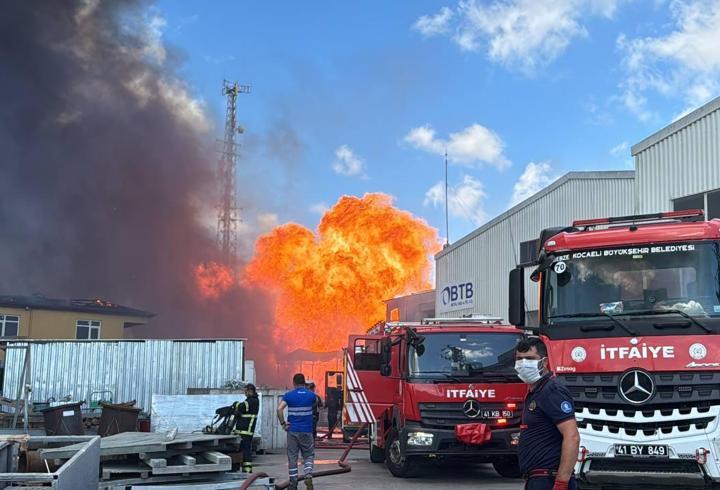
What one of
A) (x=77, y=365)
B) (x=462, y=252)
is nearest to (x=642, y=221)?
(x=77, y=365)

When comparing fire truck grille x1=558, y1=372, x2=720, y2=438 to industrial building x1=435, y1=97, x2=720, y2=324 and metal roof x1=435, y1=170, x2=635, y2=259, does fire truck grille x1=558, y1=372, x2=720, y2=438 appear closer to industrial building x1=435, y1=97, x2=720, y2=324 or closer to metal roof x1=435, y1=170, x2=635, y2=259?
industrial building x1=435, y1=97, x2=720, y2=324

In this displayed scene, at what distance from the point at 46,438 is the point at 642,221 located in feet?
27.7

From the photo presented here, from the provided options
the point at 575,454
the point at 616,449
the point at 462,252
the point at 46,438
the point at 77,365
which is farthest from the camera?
the point at 462,252

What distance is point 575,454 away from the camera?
4969 mm

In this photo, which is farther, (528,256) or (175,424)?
(528,256)

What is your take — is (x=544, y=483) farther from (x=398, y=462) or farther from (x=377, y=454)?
(x=377, y=454)

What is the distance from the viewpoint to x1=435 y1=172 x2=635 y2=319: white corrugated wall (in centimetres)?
1914

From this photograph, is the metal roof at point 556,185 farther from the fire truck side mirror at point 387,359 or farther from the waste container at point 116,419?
the waste container at point 116,419

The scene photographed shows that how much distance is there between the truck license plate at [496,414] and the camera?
36.3 feet

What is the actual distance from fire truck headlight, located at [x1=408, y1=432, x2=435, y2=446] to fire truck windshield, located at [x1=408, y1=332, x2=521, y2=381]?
86 centimetres

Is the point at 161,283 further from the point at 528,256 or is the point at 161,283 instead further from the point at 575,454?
the point at 575,454

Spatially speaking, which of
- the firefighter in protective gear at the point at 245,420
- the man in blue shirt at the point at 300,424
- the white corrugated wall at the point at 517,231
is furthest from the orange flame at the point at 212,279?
the man in blue shirt at the point at 300,424

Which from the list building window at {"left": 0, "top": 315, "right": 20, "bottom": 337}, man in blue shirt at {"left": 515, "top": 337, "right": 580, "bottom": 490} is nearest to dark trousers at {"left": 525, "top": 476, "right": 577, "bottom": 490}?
man in blue shirt at {"left": 515, "top": 337, "right": 580, "bottom": 490}

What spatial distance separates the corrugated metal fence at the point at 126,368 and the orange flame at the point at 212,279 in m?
32.3
